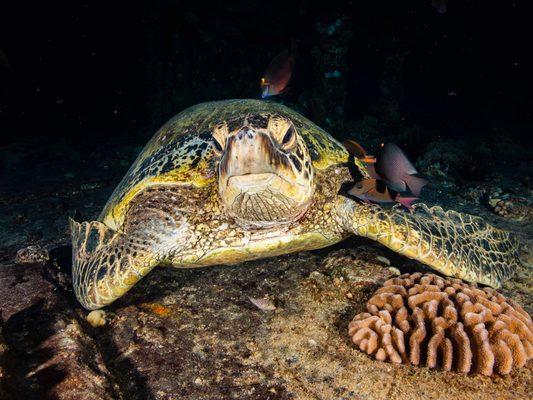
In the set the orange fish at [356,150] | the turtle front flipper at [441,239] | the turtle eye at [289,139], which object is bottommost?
the turtle front flipper at [441,239]

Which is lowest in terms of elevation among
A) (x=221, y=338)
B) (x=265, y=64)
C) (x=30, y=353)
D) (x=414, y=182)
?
(x=221, y=338)

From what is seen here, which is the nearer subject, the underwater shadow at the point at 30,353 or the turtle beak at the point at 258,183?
the underwater shadow at the point at 30,353

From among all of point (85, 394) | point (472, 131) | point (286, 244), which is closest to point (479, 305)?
point (286, 244)

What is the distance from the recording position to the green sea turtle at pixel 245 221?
2.43 meters

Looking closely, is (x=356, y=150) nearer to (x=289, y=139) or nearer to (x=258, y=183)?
(x=289, y=139)

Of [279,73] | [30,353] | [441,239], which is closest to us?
[30,353]

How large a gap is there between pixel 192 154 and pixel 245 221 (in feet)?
2.98

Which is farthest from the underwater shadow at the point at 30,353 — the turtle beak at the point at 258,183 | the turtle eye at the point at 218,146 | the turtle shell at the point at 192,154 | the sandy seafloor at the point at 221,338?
the turtle eye at the point at 218,146

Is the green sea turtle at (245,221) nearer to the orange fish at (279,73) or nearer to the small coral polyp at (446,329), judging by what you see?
the small coral polyp at (446,329)

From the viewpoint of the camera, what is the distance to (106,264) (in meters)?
2.68

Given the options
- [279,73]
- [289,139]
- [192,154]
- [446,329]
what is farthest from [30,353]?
[279,73]

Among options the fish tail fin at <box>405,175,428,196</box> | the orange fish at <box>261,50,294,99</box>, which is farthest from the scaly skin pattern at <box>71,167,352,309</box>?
the orange fish at <box>261,50,294,99</box>

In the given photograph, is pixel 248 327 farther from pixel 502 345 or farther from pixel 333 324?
pixel 502 345

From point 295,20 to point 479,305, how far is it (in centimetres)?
992
